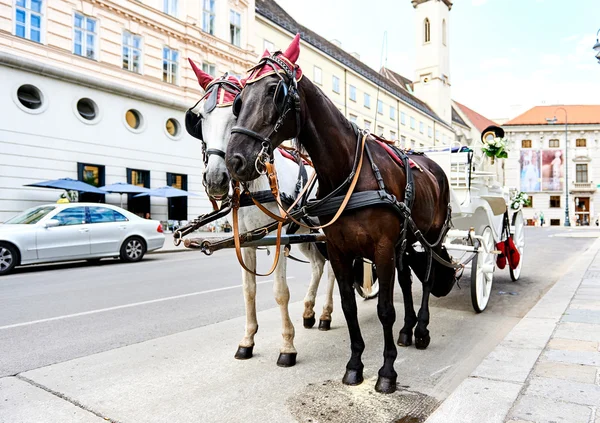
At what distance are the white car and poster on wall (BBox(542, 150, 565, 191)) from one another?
58.2 meters

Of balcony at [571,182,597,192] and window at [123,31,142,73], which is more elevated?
window at [123,31,142,73]

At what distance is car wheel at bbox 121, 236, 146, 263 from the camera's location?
1207cm

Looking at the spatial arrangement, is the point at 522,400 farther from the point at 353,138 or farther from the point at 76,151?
the point at 76,151

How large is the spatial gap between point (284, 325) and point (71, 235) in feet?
29.1

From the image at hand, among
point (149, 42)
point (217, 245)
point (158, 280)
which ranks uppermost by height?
point (149, 42)

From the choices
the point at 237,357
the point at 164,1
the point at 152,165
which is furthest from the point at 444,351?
the point at 164,1

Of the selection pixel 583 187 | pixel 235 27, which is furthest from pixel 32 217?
pixel 583 187

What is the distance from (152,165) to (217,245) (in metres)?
18.0

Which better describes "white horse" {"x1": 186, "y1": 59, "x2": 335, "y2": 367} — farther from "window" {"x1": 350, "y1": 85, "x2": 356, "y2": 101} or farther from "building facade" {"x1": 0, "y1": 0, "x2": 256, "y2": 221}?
"window" {"x1": 350, "y1": 85, "x2": 356, "y2": 101}

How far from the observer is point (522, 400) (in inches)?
110

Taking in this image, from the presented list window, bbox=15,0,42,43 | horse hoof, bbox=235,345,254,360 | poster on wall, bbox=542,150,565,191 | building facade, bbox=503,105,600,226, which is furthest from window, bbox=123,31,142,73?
poster on wall, bbox=542,150,565,191

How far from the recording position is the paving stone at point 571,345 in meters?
3.81

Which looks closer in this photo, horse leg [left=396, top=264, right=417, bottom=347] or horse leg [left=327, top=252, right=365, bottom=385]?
horse leg [left=327, top=252, right=365, bottom=385]

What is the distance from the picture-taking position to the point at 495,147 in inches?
252
